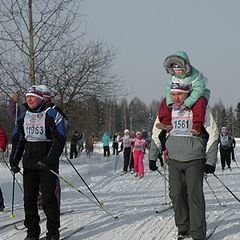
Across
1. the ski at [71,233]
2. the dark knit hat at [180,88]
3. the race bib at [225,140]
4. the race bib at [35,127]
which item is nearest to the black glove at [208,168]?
the dark knit hat at [180,88]

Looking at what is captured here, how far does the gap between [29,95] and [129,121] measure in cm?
9896

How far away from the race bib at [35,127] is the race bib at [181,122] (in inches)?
61.1

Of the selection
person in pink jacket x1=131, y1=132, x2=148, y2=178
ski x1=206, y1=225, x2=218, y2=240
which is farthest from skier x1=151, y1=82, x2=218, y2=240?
person in pink jacket x1=131, y1=132, x2=148, y2=178

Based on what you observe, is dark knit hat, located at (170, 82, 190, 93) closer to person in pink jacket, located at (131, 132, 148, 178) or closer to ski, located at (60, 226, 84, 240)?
ski, located at (60, 226, 84, 240)

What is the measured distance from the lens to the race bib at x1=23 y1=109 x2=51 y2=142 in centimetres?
580

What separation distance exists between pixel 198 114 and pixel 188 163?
56 cm

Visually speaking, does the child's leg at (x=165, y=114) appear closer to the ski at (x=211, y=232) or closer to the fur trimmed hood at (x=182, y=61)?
the fur trimmed hood at (x=182, y=61)

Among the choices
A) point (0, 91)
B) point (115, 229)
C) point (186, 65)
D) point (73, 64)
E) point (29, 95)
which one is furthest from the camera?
point (73, 64)

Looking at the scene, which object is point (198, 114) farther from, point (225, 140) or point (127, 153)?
point (225, 140)

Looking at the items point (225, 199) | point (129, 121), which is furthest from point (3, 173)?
point (129, 121)

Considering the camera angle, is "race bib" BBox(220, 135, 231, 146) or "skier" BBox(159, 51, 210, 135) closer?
"skier" BBox(159, 51, 210, 135)

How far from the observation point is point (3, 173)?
58.6 feet

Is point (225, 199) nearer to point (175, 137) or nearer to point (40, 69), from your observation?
point (175, 137)

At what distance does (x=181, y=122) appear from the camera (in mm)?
5461
